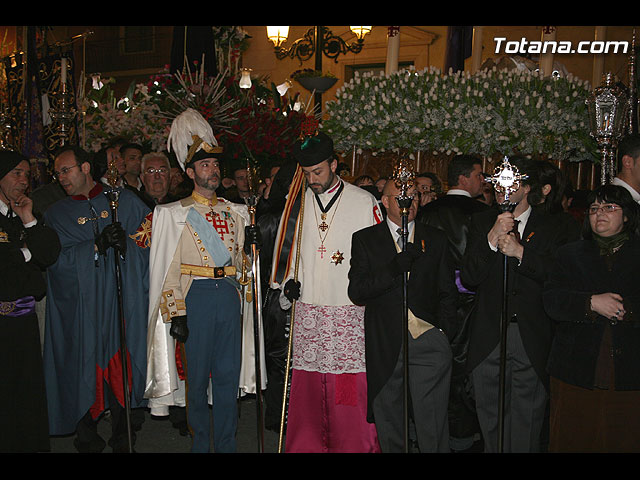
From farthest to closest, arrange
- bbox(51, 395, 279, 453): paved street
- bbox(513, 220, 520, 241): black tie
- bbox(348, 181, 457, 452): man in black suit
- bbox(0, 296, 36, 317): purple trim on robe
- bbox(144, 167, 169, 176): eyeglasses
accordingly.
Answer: bbox(144, 167, 169, 176): eyeglasses < bbox(51, 395, 279, 453): paved street < bbox(0, 296, 36, 317): purple trim on robe < bbox(348, 181, 457, 452): man in black suit < bbox(513, 220, 520, 241): black tie

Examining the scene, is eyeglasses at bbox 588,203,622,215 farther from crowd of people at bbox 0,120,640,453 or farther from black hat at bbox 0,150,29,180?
black hat at bbox 0,150,29,180

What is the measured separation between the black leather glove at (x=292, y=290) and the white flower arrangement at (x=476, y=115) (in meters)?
1.91

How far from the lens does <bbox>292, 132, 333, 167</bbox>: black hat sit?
15.6 ft

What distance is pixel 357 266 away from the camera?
4453 millimetres

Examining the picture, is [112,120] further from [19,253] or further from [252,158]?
[19,253]

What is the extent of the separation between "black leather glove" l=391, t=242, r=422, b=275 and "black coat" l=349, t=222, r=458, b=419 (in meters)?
0.26

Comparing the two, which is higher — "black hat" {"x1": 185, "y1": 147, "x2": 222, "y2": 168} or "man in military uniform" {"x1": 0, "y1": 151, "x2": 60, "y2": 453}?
"black hat" {"x1": 185, "y1": 147, "x2": 222, "y2": 168}

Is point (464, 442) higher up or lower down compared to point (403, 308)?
lower down

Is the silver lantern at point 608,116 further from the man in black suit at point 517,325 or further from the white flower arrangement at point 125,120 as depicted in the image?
the white flower arrangement at point 125,120

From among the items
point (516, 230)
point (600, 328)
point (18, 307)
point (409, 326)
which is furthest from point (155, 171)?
point (600, 328)

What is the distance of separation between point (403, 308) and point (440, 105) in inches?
97.5

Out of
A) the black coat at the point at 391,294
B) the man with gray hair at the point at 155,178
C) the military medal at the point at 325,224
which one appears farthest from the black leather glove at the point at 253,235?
the man with gray hair at the point at 155,178

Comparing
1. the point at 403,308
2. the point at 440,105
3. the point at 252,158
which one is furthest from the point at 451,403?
the point at 252,158

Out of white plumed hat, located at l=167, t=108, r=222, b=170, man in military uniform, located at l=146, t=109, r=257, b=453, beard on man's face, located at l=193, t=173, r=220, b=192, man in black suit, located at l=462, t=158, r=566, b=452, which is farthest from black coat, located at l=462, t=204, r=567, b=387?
white plumed hat, located at l=167, t=108, r=222, b=170
